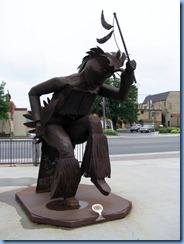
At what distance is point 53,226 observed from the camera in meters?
3.68

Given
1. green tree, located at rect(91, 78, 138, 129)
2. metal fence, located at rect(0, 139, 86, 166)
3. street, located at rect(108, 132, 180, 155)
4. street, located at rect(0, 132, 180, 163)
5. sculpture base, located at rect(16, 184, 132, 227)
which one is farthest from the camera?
green tree, located at rect(91, 78, 138, 129)

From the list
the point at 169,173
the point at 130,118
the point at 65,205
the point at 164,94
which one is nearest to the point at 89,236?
the point at 65,205

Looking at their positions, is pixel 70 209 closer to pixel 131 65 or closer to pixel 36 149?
pixel 131 65

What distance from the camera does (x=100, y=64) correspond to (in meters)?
4.12

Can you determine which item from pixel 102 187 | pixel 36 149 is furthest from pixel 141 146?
pixel 102 187

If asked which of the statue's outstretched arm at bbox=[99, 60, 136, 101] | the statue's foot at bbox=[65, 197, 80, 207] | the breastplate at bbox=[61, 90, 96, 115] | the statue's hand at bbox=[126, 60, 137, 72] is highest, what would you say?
the statue's hand at bbox=[126, 60, 137, 72]

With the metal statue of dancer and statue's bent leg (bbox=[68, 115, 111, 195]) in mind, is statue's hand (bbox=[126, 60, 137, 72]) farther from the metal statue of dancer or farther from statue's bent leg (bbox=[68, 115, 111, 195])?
statue's bent leg (bbox=[68, 115, 111, 195])

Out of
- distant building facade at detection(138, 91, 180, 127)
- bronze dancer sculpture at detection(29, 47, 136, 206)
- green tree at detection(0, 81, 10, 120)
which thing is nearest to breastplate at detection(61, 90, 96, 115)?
bronze dancer sculpture at detection(29, 47, 136, 206)

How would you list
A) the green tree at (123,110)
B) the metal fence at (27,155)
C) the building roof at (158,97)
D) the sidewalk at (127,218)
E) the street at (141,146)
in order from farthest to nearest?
the building roof at (158,97)
the green tree at (123,110)
the street at (141,146)
the metal fence at (27,155)
the sidewalk at (127,218)

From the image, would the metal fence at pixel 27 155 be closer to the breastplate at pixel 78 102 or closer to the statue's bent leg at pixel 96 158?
the breastplate at pixel 78 102

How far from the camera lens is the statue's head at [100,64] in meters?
4.07

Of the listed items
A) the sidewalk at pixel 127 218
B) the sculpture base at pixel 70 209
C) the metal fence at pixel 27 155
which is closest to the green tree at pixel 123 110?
the metal fence at pixel 27 155

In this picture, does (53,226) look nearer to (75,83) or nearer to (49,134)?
(49,134)

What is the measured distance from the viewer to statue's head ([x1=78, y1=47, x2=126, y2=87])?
407 cm
